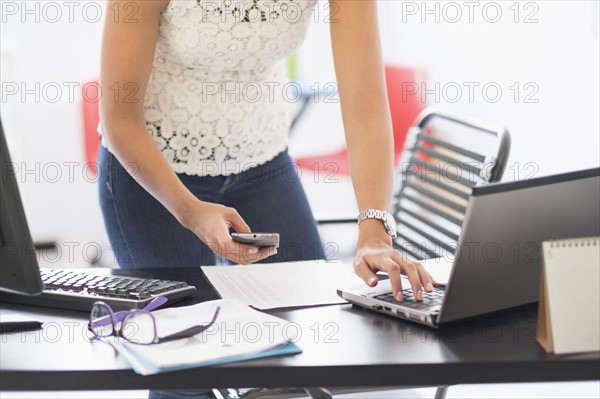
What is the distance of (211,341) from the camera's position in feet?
3.75

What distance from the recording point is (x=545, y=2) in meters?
2.96

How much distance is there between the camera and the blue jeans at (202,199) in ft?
5.83

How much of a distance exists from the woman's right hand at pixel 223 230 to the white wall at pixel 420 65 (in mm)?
1590

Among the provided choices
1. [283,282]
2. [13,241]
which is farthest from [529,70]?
[13,241]

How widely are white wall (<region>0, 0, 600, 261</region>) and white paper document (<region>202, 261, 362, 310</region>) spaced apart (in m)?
1.43

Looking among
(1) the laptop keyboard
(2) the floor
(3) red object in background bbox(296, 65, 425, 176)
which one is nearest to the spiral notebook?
(1) the laptop keyboard

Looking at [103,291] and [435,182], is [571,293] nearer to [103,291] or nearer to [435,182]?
[103,291]

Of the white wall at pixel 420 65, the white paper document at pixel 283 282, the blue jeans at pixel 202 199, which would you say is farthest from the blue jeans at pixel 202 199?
the white wall at pixel 420 65

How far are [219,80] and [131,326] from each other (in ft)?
2.48

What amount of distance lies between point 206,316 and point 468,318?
1.22 ft

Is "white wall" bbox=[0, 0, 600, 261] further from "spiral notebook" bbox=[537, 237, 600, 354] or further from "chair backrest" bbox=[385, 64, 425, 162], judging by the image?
"spiral notebook" bbox=[537, 237, 600, 354]

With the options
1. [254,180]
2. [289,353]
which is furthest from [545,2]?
[289,353]

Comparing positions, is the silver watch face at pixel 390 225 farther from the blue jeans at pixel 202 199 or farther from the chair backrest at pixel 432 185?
the chair backrest at pixel 432 185

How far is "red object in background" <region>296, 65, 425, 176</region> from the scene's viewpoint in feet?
12.0
